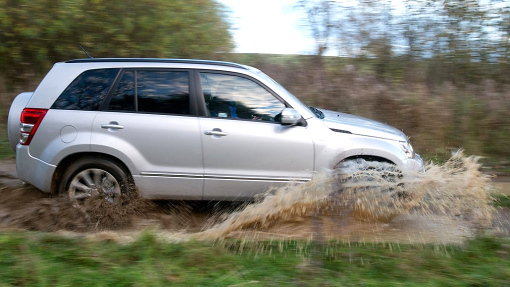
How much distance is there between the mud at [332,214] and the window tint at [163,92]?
106cm

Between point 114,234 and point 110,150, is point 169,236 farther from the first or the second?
point 110,150

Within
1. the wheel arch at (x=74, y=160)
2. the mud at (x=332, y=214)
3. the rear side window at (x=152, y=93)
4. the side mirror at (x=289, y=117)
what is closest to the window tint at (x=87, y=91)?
the rear side window at (x=152, y=93)

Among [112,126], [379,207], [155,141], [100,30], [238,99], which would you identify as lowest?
[379,207]

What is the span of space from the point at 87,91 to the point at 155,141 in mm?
1004

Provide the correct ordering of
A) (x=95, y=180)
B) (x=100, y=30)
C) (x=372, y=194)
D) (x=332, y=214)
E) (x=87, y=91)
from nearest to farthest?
(x=332, y=214) < (x=372, y=194) < (x=95, y=180) < (x=87, y=91) < (x=100, y=30)

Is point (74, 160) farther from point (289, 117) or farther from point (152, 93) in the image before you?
point (289, 117)

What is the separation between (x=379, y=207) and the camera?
14.7 feet

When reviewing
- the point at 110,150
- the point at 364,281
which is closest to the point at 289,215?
the point at 364,281

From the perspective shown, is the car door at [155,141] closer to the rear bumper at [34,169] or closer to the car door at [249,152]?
the car door at [249,152]

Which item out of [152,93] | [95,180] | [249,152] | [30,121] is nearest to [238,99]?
[249,152]

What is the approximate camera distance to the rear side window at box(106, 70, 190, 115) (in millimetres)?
5277

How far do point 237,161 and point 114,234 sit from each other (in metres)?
1.49

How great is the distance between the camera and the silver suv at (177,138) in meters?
5.16

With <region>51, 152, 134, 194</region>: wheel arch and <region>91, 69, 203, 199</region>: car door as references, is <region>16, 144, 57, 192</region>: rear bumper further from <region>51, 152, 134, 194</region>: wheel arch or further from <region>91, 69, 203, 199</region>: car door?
<region>91, 69, 203, 199</region>: car door
